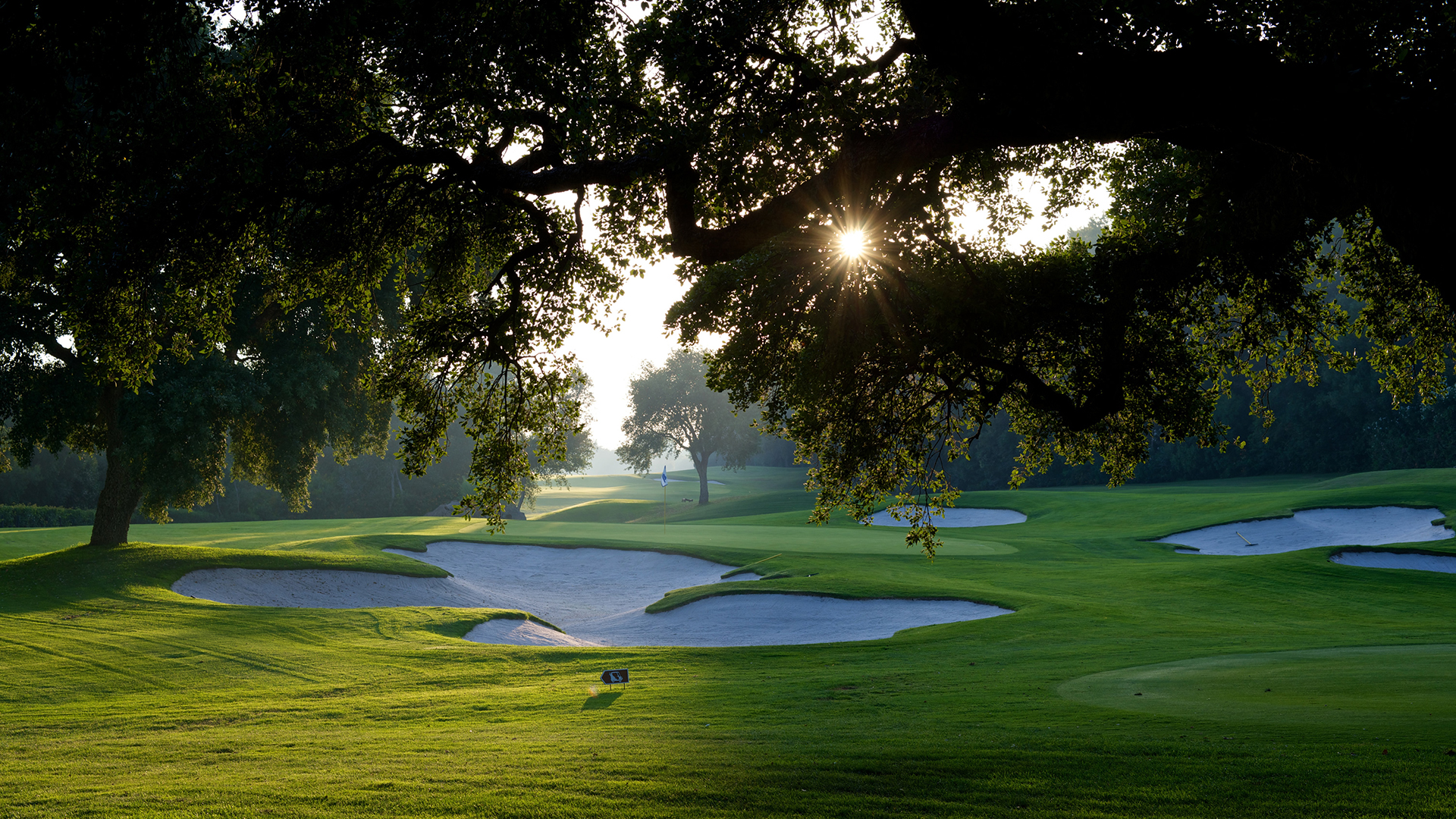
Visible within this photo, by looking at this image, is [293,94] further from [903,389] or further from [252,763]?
[903,389]

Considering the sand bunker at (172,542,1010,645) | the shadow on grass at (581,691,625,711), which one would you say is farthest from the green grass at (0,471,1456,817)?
the sand bunker at (172,542,1010,645)

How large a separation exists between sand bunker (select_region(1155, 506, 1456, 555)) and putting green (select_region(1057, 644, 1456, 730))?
22.1 m

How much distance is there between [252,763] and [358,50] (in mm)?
7028

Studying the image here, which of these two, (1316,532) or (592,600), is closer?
(592,600)

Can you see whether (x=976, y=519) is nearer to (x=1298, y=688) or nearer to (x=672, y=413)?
(x=672, y=413)

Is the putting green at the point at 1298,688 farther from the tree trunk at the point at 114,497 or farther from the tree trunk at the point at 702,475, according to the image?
the tree trunk at the point at 702,475

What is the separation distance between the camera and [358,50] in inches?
364

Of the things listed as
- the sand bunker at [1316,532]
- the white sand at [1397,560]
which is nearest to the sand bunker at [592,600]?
the white sand at [1397,560]

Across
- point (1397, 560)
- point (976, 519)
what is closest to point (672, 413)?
point (976, 519)

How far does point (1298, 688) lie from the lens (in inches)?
423

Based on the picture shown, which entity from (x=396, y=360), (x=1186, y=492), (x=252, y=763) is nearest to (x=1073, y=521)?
(x=1186, y=492)

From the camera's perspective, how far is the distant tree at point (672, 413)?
75.8 m

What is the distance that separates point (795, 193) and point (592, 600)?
21382 millimetres

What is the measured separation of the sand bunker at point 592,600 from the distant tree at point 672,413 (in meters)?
42.2
